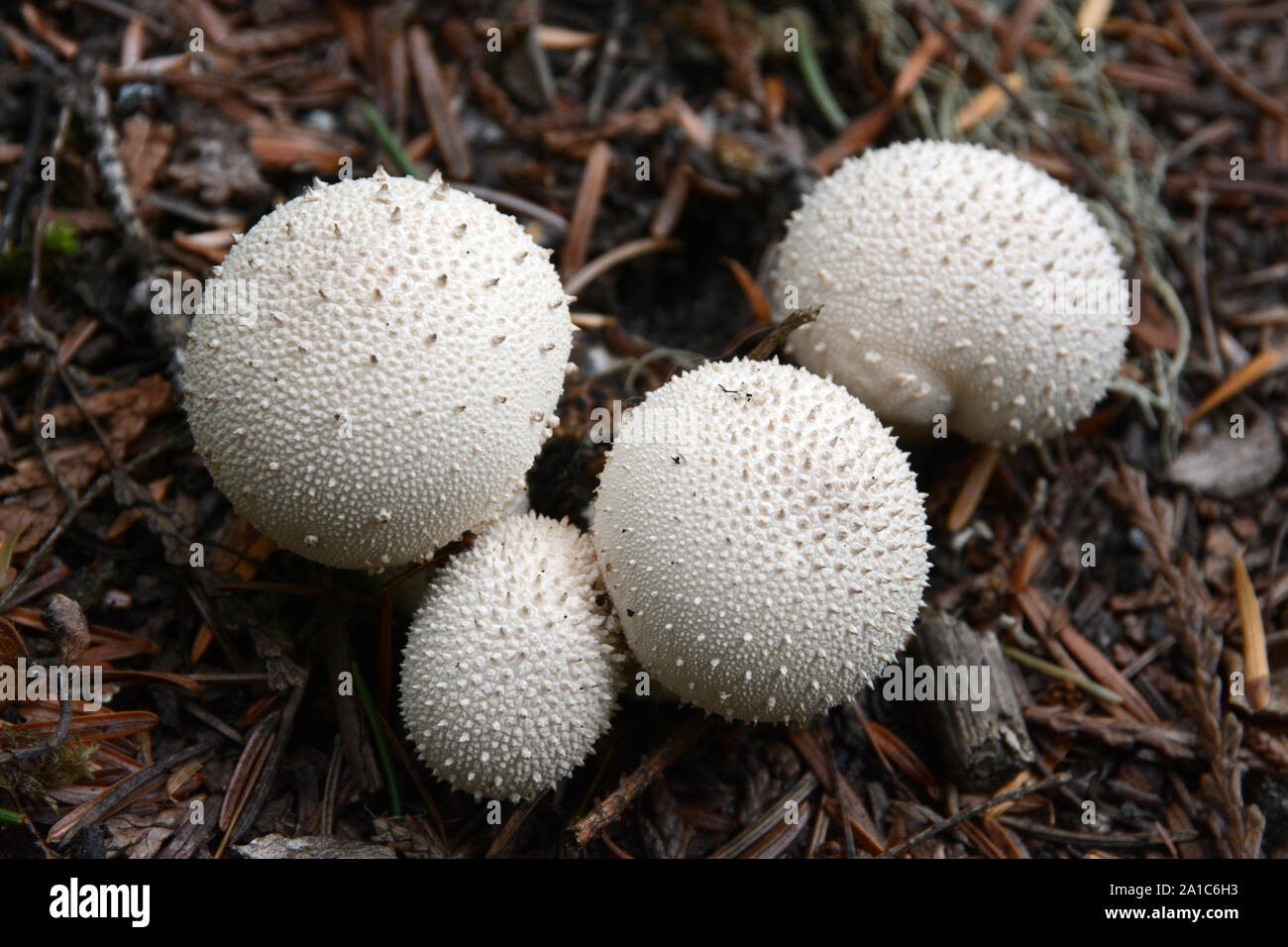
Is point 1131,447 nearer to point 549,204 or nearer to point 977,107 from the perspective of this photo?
point 977,107

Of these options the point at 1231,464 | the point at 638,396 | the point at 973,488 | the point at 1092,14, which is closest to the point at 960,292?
the point at 973,488

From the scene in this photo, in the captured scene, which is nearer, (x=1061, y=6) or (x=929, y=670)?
(x=929, y=670)

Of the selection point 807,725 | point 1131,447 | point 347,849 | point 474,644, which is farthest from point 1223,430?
point 347,849

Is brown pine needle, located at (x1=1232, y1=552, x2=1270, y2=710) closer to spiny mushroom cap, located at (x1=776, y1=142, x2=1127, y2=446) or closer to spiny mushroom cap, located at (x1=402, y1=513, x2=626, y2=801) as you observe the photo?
spiny mushroom cap, located at (x1=776, y1=142, x2=1127, y2=446)

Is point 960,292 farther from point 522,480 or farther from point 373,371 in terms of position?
point 373,371

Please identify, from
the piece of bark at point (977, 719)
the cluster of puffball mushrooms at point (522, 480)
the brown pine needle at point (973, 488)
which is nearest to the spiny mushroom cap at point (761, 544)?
the cluster of puffball mushrooms at point (522, 480)

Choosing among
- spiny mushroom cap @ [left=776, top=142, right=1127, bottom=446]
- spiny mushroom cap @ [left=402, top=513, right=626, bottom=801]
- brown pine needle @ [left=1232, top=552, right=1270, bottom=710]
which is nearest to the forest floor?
brown pine needle @ [left=1232, top=552, right=1270, bottom=710]
